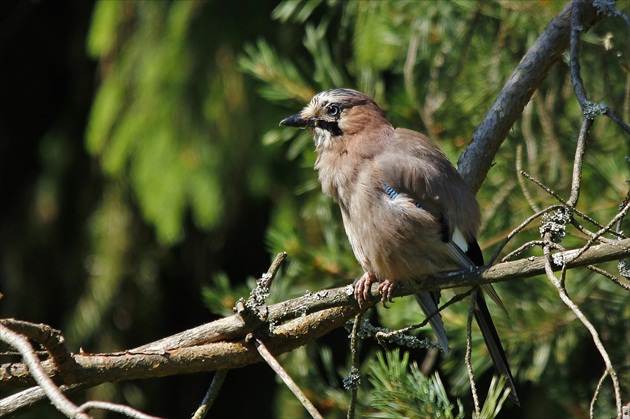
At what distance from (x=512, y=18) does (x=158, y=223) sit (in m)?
1.81

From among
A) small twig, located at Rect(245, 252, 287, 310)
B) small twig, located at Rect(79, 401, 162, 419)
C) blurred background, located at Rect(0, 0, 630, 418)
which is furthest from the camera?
blurred background, located at Rect(0, 0, 630, 418)

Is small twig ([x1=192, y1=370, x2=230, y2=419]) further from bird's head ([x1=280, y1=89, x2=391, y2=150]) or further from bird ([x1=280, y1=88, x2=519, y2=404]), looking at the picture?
bird's head ([x1=280, y1=89, x2=391, y2=150])

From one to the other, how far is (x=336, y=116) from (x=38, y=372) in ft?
5.43

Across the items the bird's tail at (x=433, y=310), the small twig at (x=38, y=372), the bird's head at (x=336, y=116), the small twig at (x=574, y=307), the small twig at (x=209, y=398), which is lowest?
the bird's tail at (x=433, y=310)

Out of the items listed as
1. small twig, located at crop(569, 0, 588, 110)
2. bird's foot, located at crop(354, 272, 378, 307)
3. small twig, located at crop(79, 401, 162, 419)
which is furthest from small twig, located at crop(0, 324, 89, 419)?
small twig, located at crop(569, 0, 588, 110)

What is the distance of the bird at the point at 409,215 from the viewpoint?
238cm

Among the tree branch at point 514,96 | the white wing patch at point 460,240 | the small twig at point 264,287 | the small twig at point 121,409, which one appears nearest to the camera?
Result: the small twig at point 121,409

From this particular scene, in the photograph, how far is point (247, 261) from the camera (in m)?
4.39

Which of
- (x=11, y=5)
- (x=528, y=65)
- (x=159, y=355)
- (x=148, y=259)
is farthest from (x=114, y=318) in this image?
(x=528, y=65)

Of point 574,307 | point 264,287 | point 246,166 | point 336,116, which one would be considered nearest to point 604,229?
point 574,307

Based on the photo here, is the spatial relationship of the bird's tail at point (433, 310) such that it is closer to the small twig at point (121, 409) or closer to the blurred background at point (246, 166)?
the blurred background at point (246, 166)

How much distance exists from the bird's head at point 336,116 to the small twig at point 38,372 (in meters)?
1.50

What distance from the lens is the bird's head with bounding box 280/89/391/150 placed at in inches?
111

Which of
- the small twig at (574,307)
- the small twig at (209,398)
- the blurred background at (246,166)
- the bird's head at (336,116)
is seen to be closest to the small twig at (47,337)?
the small twig at (209,398)
